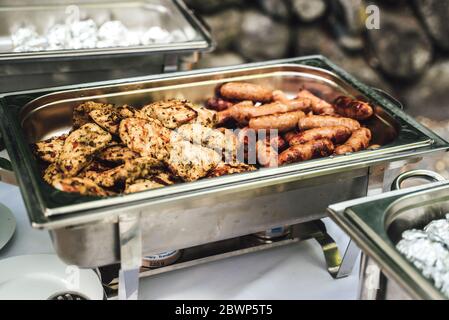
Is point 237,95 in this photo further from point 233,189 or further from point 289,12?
point 289,12

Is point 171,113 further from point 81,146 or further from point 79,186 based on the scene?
point 79,186

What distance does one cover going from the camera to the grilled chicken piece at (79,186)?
1.47 m

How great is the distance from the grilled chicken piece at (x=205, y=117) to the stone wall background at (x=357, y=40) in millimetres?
1824

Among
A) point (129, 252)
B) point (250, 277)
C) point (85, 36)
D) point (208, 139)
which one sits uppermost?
point (85, 36)

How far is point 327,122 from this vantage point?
6.56ft

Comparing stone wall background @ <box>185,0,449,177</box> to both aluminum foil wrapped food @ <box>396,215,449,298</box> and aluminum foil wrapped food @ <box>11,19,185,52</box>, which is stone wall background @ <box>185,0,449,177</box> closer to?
aluminum foil wrapped food @ <box>11,19,185,52</box>

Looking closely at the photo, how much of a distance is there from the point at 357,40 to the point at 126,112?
2.29m

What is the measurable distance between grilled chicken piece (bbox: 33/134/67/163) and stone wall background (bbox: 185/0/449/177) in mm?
2144

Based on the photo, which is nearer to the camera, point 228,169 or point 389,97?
point 228,169

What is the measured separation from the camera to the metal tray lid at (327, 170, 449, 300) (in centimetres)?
115

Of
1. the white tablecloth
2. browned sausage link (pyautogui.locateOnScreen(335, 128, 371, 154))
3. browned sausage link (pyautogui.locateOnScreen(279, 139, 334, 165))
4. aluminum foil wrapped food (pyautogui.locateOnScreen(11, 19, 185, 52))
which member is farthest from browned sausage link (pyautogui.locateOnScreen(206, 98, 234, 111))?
aluminum foil wrapped food (pyautogui.locateOnScreen(11, 19, 185, 52))

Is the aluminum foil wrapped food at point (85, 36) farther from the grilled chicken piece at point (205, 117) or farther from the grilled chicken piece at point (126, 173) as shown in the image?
the grilled chicken piece at point (126, 173)

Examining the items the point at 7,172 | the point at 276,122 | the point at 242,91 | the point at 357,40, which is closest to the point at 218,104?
the point at 242,91

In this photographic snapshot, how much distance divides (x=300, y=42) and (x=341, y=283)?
226cm
